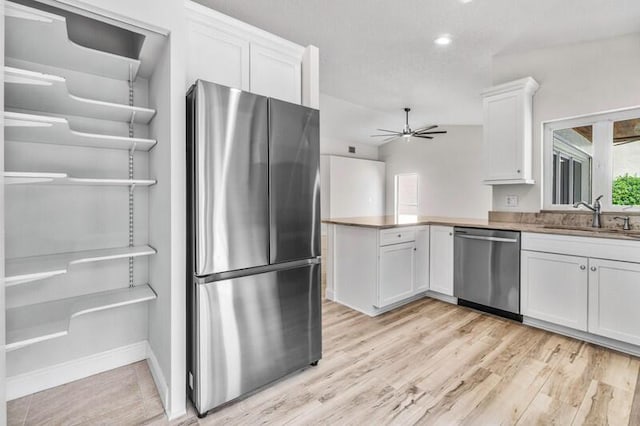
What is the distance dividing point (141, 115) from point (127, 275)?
107cm

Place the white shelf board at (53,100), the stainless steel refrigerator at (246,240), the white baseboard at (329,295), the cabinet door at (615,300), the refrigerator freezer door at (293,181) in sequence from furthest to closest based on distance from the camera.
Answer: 1. the white baseboard at (329,295)
2. the cabinet door at (615,300)
3. the refrigerator freezer door at (293,181)
4. the stainless steel refrigerator at (246,240)
5. the white shelf board at (53,100)

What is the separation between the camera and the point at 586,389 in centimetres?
191

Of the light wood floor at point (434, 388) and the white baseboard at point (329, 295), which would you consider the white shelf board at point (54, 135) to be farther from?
the white baseboard at point (329, 295)

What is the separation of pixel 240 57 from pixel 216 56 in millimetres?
158

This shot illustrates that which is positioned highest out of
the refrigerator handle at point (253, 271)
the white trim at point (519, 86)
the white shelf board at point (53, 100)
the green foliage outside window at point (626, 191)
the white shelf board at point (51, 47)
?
the white trim at point (519, 86)

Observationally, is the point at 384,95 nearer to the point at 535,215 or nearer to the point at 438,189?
the point at 535,215

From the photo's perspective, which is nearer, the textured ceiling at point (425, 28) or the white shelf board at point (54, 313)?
the white shelf board at point (54, 313)

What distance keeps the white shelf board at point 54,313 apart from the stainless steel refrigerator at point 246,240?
1.71 ft

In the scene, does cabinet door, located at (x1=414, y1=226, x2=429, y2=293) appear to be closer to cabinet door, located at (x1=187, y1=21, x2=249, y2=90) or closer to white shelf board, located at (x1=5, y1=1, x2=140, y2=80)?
cabinet door, located at (x1=187, y1=21, x2=249, y2=90)

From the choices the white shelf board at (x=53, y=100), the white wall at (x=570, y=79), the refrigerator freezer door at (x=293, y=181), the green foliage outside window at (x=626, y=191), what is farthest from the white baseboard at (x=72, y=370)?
the green foliage outside window at (x=626, y=191)

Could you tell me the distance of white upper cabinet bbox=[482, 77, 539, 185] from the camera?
125 inches

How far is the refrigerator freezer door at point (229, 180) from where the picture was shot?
1.61 m

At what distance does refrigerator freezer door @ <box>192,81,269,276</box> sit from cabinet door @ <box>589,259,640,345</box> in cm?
253

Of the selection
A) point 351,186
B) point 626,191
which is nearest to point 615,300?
point 626,191
